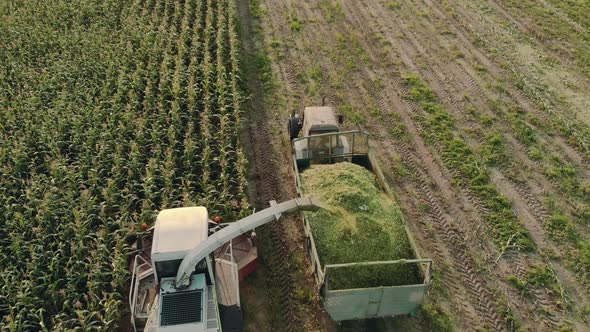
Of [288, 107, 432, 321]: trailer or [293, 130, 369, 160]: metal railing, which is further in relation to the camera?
[293, 130, 369, 160]: metal railing

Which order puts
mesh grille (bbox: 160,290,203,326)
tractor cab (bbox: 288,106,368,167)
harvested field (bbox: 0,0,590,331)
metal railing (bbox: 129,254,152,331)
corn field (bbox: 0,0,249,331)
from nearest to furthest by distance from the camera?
1. mesh grille (bbox: 160,290,203,326)
2. metal railing (bbox: 129,254,152,331)
3. corn field (bbox: 0,0,249,331)
4. harvested field (bbox: 0,0,590,331)
5. tractor cab (bbox: 288,106,368,167)

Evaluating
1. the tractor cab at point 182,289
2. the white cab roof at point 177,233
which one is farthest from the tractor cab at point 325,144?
the white cab roof at point 177,233

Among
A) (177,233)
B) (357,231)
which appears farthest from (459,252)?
(177,233)

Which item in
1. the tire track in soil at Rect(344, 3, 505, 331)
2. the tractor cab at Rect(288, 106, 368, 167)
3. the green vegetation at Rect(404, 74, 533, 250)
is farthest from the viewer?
the tractor cab at Rect(288, 106, 368, 167)

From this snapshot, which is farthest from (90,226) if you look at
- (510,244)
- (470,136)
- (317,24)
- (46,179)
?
(317,24)

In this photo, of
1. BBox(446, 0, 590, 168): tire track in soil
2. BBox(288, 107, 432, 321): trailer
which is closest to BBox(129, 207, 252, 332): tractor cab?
BBox(288, 107, 432, 321): trailer

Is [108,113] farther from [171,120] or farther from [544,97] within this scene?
[544,97]

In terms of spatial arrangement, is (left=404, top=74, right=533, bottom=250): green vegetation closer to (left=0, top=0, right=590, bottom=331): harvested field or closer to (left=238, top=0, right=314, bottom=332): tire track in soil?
(left=0, top=0, right=590, bottom=331): harvested field
